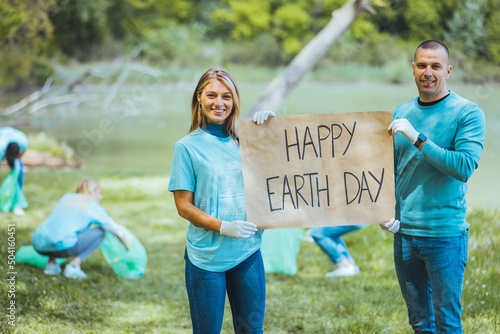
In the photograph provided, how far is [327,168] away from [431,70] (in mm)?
589

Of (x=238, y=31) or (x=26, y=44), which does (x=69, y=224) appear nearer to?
(x=26, y=44)

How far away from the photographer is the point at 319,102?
11898 millimetres

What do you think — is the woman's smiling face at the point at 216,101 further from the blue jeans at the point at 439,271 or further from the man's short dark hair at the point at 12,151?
the man's short dark hair at the point at 12,151

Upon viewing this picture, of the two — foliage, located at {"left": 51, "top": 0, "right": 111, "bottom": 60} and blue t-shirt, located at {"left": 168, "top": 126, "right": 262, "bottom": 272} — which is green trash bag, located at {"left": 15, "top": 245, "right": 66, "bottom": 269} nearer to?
blue t-shirt, located at {"left": 168, "top": 126, "right": 262, "bottom": 272}

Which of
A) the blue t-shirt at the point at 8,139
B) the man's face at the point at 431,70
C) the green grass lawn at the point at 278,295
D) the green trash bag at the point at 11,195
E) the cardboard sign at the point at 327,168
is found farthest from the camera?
the green trash bag at the point at 11,195

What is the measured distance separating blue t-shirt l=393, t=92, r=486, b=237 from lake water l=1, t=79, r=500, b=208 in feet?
28.1

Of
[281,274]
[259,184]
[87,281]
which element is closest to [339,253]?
[281,274]

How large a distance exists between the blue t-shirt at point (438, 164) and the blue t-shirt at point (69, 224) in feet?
8.36

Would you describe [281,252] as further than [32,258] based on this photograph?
Yes

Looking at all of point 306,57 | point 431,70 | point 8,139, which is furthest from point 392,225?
point 306,57

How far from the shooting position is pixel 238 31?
11898 mm

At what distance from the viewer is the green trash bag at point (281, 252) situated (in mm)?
4422

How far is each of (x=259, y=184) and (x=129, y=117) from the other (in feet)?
32.0

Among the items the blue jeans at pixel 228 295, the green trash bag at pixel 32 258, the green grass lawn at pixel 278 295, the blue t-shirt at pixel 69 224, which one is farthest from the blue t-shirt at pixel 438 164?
the green trash bag at pixel 32 258
